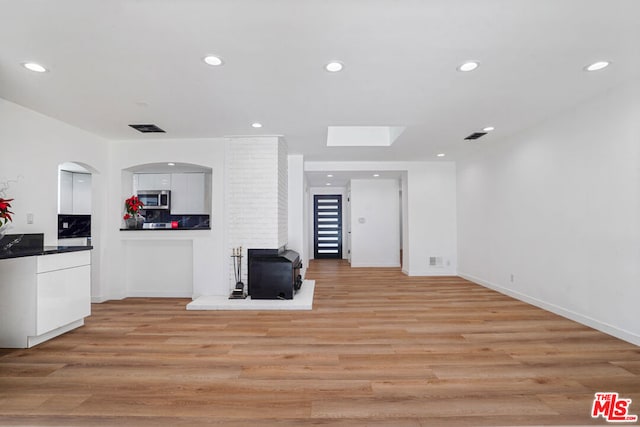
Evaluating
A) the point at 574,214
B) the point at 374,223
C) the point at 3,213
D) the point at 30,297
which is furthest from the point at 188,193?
the point at 574,214

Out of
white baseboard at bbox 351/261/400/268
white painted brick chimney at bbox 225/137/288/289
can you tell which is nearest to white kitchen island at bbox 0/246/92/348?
white painted brick chimney at bbox 225/137/288/289

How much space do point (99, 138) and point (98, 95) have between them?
186 cm

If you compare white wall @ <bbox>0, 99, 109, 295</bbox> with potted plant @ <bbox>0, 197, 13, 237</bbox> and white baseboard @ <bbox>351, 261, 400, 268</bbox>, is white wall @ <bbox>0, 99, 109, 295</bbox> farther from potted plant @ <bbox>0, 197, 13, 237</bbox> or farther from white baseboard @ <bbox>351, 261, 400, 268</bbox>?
white baseboard @ <bbox>351, 261, 400, 268</bbox>

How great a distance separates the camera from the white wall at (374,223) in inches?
321

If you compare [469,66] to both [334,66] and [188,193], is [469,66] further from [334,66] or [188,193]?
[188,193]

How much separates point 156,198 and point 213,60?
5.37m

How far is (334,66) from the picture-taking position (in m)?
2.60

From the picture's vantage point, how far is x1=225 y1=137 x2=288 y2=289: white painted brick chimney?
467 centimetres

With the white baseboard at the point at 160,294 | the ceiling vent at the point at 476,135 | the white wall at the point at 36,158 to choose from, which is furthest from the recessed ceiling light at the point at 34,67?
the ceiling vent at the point at 476,135

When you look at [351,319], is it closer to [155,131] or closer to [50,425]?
[50,425]

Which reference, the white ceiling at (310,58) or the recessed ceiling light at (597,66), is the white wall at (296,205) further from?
the recessed ceiling light at (597,66)

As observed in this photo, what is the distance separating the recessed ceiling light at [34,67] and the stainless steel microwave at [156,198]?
4.52 meters

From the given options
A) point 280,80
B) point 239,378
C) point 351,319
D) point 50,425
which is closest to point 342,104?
point 280,80

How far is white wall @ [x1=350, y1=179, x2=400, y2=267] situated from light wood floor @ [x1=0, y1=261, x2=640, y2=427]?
406 centimetres
